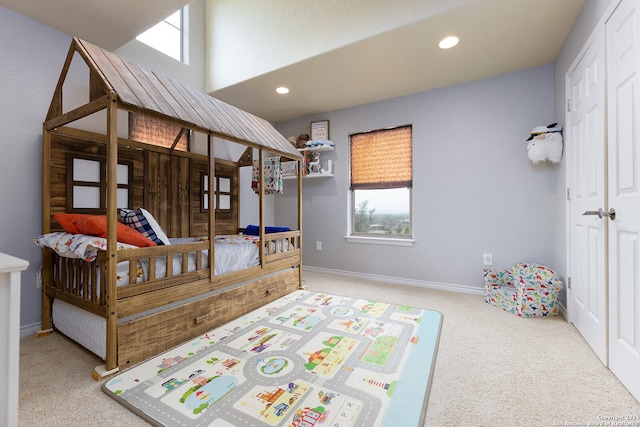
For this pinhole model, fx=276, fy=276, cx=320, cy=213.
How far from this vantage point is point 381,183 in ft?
11.9

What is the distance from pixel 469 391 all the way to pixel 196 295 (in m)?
1.76

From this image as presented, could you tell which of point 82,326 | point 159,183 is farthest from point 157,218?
point 82,326

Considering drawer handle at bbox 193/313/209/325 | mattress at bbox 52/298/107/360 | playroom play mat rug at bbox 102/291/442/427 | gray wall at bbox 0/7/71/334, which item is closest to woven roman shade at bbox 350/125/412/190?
playroom play mat rug at bbox 102/291/442/427

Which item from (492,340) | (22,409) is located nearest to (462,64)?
(492,340)

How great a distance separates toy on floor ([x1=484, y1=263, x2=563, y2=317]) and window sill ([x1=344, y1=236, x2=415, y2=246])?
3.06 feet

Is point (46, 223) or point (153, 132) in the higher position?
point (153, 132)

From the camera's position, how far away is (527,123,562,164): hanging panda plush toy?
2453 mm

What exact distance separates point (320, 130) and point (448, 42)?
6.50 feet

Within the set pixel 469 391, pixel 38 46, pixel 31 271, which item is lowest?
pixel 469 391

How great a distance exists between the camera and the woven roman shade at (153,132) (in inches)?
109

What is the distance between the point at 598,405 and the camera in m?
1.29

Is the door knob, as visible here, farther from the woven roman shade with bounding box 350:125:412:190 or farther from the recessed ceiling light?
the woven roman shade with bounding box 350:125:412:190

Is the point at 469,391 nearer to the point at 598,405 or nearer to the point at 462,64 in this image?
the point at 598,405

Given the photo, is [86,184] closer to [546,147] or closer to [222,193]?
[222,193]
